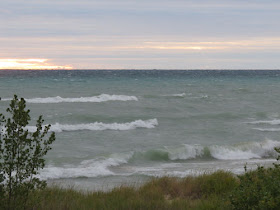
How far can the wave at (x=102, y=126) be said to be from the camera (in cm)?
2400

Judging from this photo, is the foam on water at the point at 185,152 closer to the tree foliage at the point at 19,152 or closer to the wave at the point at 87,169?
the wave at the point at 87,169

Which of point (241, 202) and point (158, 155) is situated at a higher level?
point (241, 202)

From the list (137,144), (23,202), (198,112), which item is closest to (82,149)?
(137,144)

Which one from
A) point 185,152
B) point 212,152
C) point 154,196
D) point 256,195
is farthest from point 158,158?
point 256,195

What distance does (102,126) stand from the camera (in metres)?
25.2

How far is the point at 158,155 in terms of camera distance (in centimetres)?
1745

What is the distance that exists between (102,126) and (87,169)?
10761 mm

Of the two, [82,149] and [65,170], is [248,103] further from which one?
[65,170]

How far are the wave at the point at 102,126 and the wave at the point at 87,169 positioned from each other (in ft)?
27.1

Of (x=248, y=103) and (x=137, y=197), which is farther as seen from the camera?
Result: (x=248, y=103)

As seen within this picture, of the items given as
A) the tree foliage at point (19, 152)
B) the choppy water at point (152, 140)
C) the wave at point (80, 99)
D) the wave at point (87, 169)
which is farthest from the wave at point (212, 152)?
the wave at point (80, 99)

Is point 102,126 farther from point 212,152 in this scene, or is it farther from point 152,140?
point 212,152

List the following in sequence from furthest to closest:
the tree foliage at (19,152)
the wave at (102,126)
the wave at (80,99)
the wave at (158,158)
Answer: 1. the wave at (80,99)
2. the wave at (102,126)
3. the wave at (158,158)
4. the tree foliage at (19,152)

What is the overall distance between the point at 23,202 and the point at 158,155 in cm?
1126
